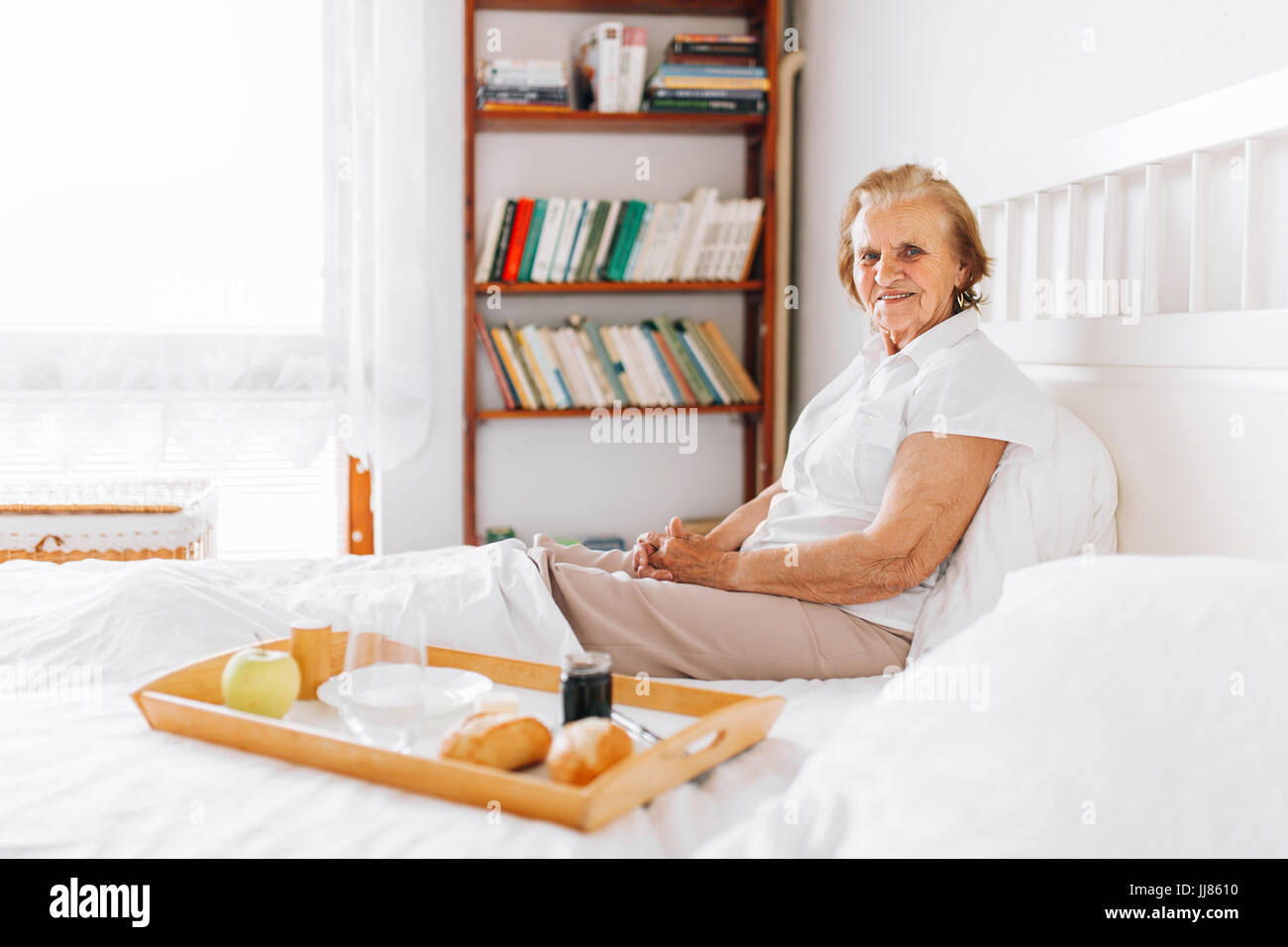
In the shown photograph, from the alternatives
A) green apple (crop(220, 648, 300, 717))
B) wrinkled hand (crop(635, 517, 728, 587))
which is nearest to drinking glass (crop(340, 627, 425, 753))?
green apple (crop(220, 648, 300, 717))

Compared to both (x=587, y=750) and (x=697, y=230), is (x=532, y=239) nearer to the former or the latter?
(x=697, y=230)

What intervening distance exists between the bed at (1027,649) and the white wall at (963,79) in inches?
4.2

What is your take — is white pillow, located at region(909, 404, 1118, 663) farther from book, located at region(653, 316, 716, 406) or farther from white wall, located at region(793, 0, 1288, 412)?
book, located at region(653, 316, 716, 406)

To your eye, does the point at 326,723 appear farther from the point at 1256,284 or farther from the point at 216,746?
the point at 1256,284

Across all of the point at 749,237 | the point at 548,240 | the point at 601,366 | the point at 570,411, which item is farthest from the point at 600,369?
the point at 749,237

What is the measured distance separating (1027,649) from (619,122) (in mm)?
2189

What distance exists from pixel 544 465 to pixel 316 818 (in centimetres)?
215

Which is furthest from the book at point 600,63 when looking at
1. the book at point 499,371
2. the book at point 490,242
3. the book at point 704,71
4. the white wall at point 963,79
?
the book at point 499,371

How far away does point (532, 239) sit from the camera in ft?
8.73

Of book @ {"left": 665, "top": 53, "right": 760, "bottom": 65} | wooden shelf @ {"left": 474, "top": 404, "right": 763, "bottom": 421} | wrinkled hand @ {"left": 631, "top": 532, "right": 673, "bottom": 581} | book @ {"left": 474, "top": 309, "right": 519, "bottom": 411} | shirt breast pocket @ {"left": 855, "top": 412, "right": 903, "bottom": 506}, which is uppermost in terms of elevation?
book @ {"left": 665, "top": 53, "right": 760, "bottom": 65}

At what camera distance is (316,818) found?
2.52 ft

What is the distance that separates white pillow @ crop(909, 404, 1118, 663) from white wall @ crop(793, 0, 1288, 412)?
1.64 feet

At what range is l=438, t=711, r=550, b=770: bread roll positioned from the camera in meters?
0.81

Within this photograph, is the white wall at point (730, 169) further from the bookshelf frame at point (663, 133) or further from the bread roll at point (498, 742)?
the bread roll at point (498, 742)
